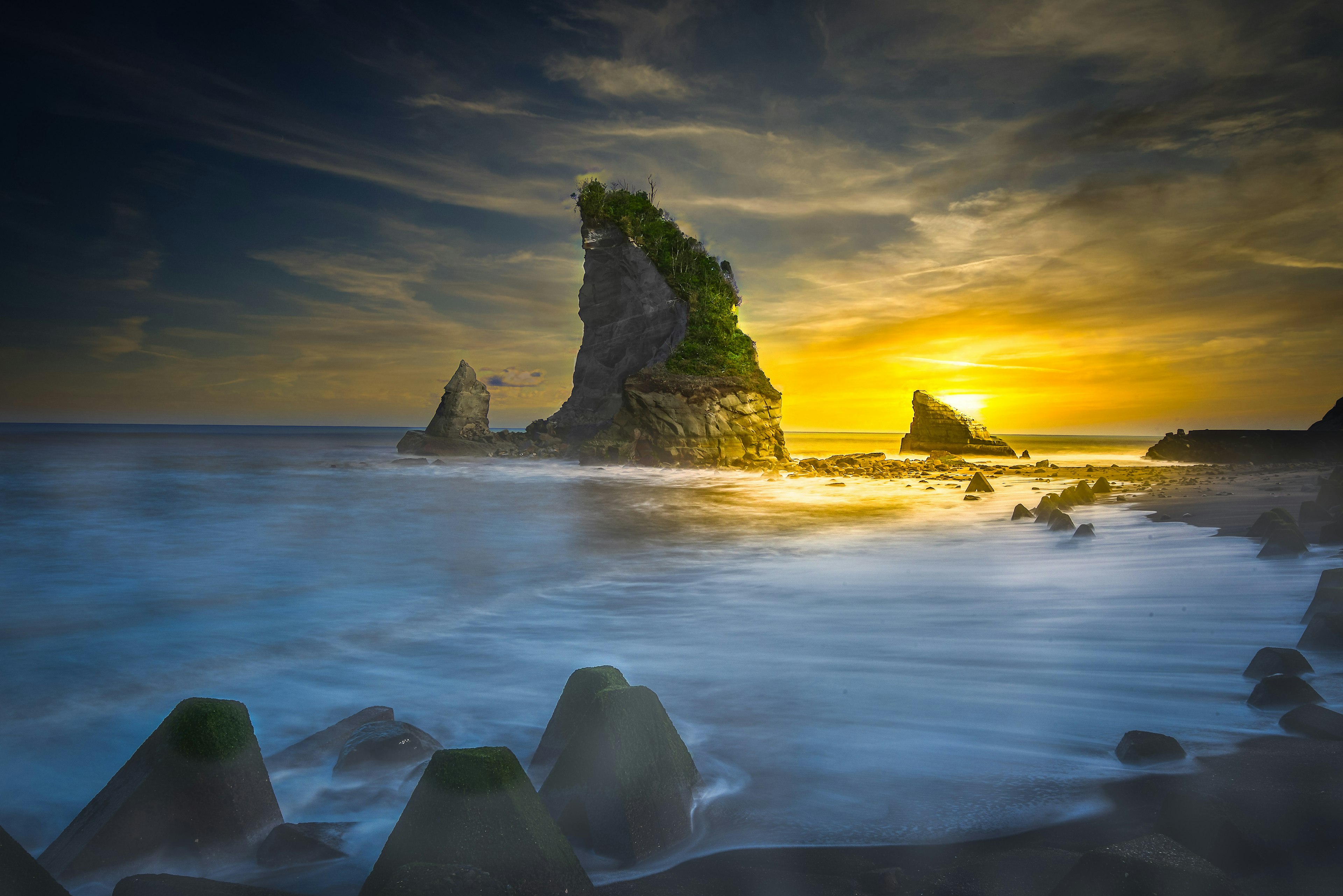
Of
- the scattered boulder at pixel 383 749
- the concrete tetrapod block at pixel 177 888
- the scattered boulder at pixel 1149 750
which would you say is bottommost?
the scattered boulder at pixel 383 749

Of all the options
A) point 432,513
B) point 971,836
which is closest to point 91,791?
point 971,836

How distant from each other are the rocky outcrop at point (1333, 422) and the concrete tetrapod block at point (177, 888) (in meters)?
31.0

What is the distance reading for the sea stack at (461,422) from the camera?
40.9 m

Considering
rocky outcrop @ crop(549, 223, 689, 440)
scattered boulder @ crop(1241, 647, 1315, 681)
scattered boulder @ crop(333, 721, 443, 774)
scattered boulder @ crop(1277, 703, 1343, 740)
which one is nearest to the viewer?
scattered boulder @ crop(1277, 703, 1343, 740)

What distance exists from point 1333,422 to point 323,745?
3124 centimetres

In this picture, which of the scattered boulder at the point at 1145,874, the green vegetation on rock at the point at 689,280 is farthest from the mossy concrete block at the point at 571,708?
the green vegetation on rock at the point at 689,280

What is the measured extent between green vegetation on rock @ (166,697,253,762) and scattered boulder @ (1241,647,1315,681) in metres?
4.84

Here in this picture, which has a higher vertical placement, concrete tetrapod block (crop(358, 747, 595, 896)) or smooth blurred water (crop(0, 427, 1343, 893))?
concrete tetrapod block (crop(358, 747, 595, 896))

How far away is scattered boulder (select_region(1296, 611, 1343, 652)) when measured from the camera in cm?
383

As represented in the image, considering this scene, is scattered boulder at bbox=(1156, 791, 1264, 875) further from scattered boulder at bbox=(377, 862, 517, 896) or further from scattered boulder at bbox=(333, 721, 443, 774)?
scattered boulder at bbox=(333, 721, 443, 774)

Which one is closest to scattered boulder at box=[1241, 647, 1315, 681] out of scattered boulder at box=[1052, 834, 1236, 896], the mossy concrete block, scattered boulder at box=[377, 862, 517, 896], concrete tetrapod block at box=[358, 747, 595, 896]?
scattered boulder at box=[1052, 834, 1236, 896]

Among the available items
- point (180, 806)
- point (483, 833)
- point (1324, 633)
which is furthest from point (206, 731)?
point (1324, 633)

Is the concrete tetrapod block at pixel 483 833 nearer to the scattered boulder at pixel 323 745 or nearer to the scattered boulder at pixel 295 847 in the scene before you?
the scattered boulder at pixel 295 847

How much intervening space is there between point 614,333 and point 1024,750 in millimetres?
36875
